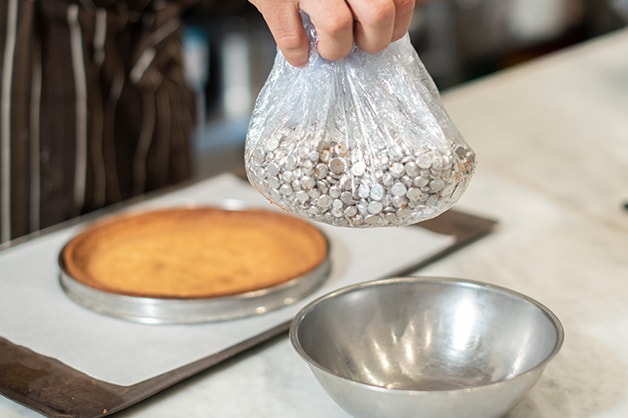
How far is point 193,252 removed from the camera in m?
1.08

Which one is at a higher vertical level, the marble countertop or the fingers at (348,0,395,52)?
the fingers at (348,0,395,52)

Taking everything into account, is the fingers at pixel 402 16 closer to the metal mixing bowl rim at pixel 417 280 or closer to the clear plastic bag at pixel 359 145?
the clear plastic bag at pixel 359 145

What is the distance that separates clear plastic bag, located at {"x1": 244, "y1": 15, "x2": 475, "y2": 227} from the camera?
77 cm

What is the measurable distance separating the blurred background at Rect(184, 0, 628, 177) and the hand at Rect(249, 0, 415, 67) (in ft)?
5.09

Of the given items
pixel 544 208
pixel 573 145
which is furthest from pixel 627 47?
pixel 544 208

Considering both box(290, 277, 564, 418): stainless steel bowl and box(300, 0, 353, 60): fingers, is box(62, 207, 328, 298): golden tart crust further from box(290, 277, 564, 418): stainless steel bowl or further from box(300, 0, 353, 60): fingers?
box(300, 0, 353, 60): fingers

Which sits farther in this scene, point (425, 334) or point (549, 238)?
point (549, 238)

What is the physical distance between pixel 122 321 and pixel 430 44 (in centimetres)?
240

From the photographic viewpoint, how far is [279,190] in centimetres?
79

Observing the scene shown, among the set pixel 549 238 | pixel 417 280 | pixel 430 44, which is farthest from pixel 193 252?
pixel 430 44

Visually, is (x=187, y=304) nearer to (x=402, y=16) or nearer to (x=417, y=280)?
(x=417, y=280)

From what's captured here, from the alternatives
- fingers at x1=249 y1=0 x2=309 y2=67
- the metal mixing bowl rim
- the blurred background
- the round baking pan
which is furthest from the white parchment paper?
the blurred background

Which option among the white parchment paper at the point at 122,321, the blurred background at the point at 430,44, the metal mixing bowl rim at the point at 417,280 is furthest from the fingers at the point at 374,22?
the blurred background at the point at 430,44

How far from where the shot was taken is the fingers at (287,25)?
0.75 metres
